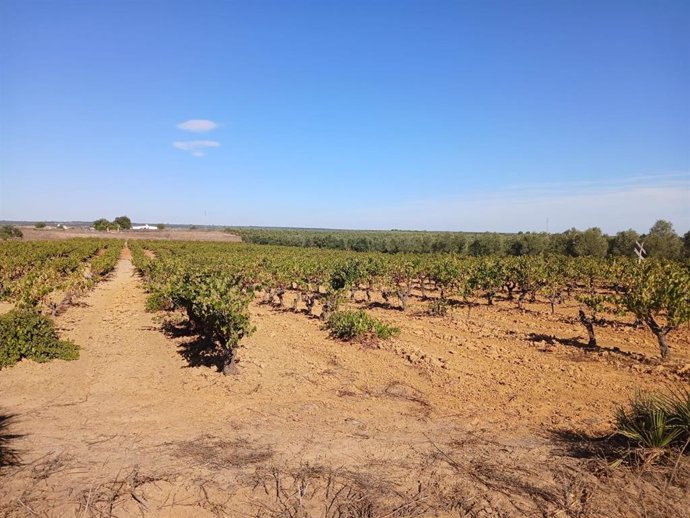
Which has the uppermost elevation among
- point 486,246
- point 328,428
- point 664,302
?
point 486,246

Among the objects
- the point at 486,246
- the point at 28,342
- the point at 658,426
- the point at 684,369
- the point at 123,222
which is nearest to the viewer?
the point at 658,426

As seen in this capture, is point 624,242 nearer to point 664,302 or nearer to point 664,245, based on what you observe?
point 664,245

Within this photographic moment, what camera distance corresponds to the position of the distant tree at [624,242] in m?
52.3

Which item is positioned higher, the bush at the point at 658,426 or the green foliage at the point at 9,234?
the green foliage at the point at 9,234

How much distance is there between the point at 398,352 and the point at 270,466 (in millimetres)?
7313

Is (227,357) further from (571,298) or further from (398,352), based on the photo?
(571,298)

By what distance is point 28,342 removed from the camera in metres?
11.7

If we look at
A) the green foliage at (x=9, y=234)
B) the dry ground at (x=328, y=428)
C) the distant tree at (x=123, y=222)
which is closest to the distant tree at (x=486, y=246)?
the dry ground at (x=328, y=428)

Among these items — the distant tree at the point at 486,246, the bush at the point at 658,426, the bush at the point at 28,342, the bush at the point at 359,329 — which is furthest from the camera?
the distant tree at the point at 486,246

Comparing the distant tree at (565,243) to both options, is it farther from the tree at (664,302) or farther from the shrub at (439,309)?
the tree at (664,302)

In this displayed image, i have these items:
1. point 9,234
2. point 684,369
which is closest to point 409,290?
point 684,369

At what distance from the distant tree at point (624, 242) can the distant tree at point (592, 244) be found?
102 cm

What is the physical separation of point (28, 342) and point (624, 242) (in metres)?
60.9

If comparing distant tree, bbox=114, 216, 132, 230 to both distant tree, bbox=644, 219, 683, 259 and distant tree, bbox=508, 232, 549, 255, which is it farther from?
distant tree, bbox=644, 219, 683, 259
